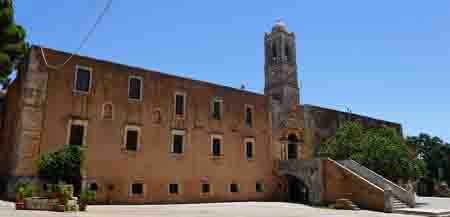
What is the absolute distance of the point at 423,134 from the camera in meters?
51.6

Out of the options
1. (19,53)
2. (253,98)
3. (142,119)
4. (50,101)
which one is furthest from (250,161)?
(19,53)

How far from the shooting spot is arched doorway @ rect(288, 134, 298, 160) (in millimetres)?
30203

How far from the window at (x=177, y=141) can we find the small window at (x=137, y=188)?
294 centimetres

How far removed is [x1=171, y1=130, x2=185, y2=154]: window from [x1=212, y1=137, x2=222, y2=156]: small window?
7.93 ft

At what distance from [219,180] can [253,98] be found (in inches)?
271

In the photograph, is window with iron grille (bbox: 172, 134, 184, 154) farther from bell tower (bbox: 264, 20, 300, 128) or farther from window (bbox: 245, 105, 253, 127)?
bell tower (bbox: 264, 20, 300, 128)

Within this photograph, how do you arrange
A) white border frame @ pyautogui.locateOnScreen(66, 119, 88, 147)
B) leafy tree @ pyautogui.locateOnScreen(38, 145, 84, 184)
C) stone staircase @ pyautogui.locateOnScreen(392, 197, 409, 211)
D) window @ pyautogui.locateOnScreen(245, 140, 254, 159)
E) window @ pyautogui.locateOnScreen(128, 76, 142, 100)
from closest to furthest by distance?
leafy tree @ pyautogui.locateOnScreen(38, 145, 84, 184), white border frame @ pyautogui.locateOnScreen(66, 119, 88, 147), stone staircase @ pyautogui.locateOnScreen(392, 197, 409, 211), window @ pyautogui.locateOnScreen(128, 76, 142, 100), window @ pyautogui.locateOnScreen(245, 140, 254, 159)

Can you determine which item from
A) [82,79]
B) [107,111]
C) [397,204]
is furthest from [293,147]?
[82,79]

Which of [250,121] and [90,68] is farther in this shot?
[250,121]

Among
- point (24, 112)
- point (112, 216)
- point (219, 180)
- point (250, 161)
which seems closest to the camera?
point (112, 216)

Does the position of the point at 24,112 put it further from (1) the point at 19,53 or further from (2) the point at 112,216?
(2) the point at 112,216

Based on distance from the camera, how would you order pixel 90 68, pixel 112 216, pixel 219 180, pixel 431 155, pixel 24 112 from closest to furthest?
pixel 112 216 < pixel 24 112 < pixel 90 68 < pixel 219 180 < pixel 431 155

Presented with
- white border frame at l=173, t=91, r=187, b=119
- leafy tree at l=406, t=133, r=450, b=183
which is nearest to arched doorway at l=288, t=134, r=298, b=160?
white border frame at l=173, t=91, r=187, b=119

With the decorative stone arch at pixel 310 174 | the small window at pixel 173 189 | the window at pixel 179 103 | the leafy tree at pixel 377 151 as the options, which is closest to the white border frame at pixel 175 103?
the window at pixel 179 103
